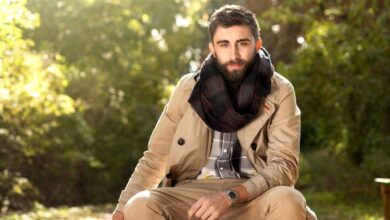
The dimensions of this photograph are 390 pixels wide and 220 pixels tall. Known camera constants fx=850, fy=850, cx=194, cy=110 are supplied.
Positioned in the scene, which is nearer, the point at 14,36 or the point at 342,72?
the point at 14,36

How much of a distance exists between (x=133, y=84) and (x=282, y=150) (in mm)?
18604

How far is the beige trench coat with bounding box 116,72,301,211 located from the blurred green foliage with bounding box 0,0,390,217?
268 cm

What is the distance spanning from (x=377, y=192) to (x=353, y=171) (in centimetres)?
85

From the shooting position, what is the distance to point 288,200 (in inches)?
156

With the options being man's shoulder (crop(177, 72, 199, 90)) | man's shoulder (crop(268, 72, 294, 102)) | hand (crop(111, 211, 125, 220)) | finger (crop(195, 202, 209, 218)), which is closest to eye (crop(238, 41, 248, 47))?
man's shoulder (crop(268, 72, 294, 102))

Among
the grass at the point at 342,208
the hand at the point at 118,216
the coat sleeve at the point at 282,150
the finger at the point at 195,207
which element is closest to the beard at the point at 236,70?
the coat sleeve at the point at 282,150

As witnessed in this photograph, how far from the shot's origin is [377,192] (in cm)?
1449

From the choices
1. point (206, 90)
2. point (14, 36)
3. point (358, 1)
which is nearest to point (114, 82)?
point (358, 1)

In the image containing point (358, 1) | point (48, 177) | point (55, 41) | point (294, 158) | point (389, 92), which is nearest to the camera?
point (294, 158)

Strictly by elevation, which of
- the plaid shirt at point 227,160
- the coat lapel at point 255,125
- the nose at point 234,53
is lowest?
the plaid shirt at point 227,160

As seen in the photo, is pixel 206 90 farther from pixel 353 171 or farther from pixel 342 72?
pixel 353 171

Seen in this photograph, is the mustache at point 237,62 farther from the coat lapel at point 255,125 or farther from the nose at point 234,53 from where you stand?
the coat lapel at point 255,125

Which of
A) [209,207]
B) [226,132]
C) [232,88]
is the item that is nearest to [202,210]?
[209,207]

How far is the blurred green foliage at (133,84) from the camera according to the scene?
12922 millimetres
